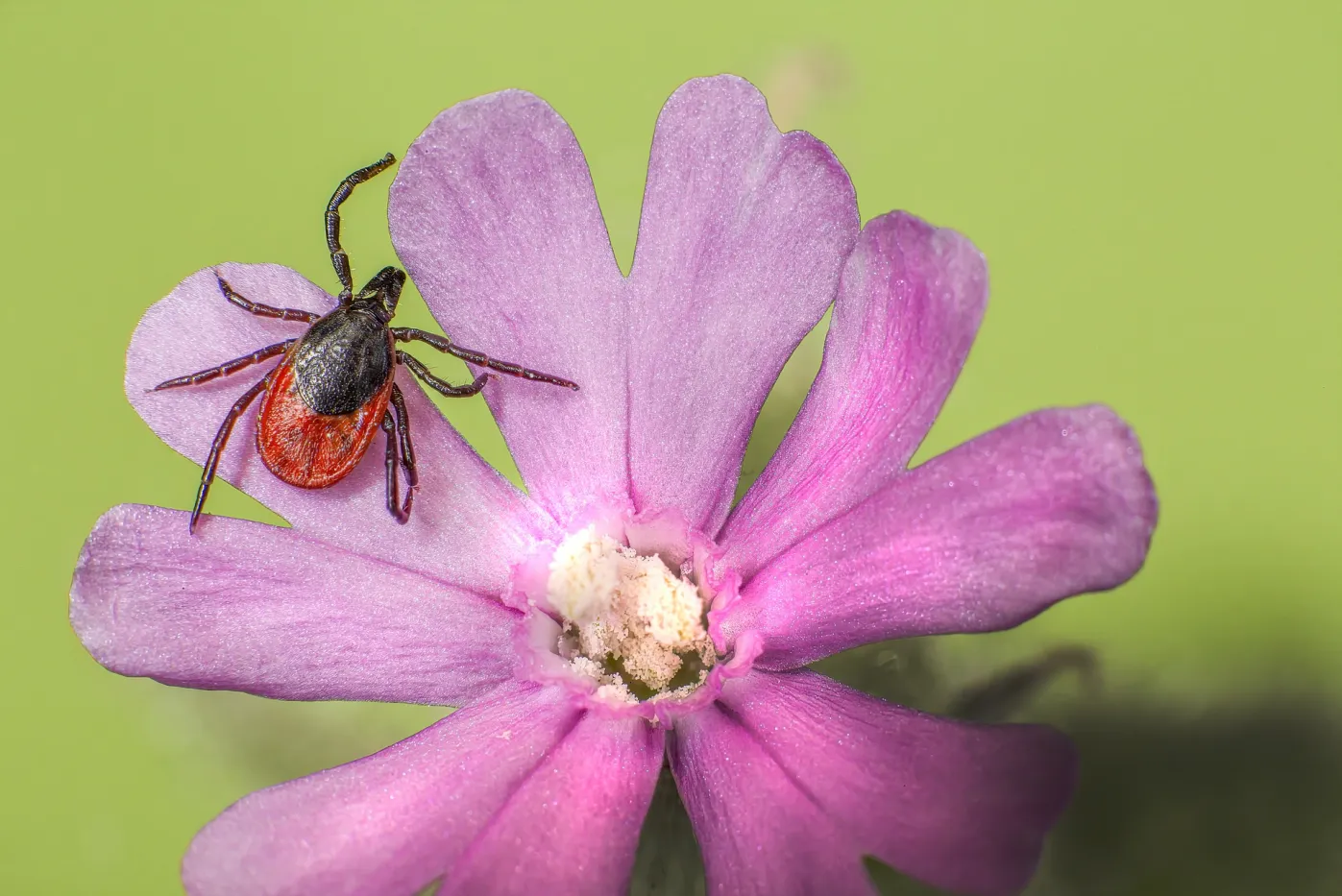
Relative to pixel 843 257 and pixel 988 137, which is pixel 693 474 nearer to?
pixel 843 257

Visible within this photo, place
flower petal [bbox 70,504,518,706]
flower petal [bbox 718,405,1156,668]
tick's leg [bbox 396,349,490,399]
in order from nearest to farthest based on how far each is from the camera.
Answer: flower petal [bbox 718,405,1156,668] < flower petal [bbox 70,504,518,706] < tick's leg [bbox 396,349,490,399]

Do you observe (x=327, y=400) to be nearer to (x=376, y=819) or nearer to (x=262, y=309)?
(x=262, y=309)

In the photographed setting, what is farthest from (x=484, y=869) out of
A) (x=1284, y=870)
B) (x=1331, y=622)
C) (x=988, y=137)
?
(x=988, y=137)

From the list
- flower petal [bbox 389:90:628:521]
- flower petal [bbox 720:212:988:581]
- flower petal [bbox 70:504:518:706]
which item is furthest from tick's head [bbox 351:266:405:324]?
flower petal [bbox 720:212:988:581]

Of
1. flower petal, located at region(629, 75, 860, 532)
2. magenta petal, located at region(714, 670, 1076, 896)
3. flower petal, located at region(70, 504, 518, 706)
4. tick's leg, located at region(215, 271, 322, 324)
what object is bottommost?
flower petal, located at region(70, 504, 518, 706)

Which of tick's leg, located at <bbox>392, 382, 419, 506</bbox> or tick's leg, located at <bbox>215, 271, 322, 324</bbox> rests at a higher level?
tick's leg, located at <bbox>215, 271, 322, 324</bbox>

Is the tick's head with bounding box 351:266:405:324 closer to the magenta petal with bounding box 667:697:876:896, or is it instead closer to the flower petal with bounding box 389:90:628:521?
the flower petal with bounding box 389:90:628:521
